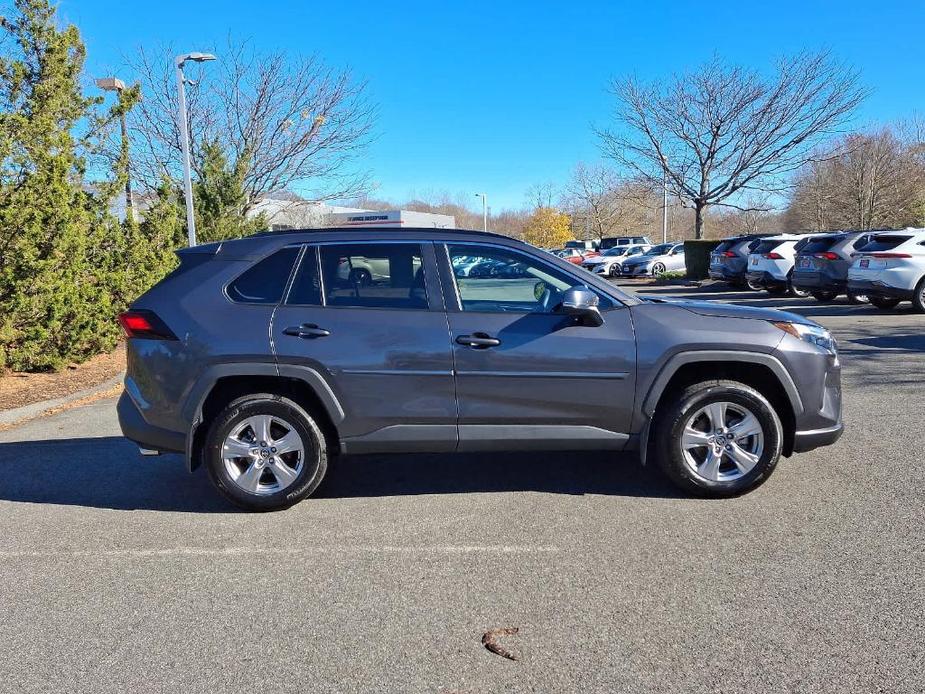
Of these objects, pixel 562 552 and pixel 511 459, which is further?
pixel 511 459

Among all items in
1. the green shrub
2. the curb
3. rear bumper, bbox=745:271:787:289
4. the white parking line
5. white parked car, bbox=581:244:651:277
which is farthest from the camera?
white parked car, bbox=581:244:651:277

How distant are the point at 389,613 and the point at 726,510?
7.23 ft

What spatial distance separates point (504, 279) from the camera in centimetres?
435

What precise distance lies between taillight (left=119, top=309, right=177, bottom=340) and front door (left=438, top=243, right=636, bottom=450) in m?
1.78

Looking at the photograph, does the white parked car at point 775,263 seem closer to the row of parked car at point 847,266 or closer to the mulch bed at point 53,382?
the row of parked car at point 847,266

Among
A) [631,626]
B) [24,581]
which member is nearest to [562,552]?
[631,626]

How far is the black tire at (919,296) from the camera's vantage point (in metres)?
12.8

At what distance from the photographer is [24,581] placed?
11.5 ft

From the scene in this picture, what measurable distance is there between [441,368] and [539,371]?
0.59m

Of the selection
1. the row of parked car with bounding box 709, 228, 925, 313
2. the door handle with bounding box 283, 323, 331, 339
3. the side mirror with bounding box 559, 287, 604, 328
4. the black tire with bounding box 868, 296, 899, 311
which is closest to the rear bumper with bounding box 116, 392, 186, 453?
the door handle with bounding box 283, 323, 331, 339

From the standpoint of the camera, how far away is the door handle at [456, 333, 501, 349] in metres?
4.11

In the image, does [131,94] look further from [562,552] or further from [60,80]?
[562,552]

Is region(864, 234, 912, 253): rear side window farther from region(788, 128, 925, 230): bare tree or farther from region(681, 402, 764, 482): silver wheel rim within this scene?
region(788, 128, 925, 230): bare tree

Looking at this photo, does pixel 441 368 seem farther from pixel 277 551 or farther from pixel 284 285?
pixel 277 551
